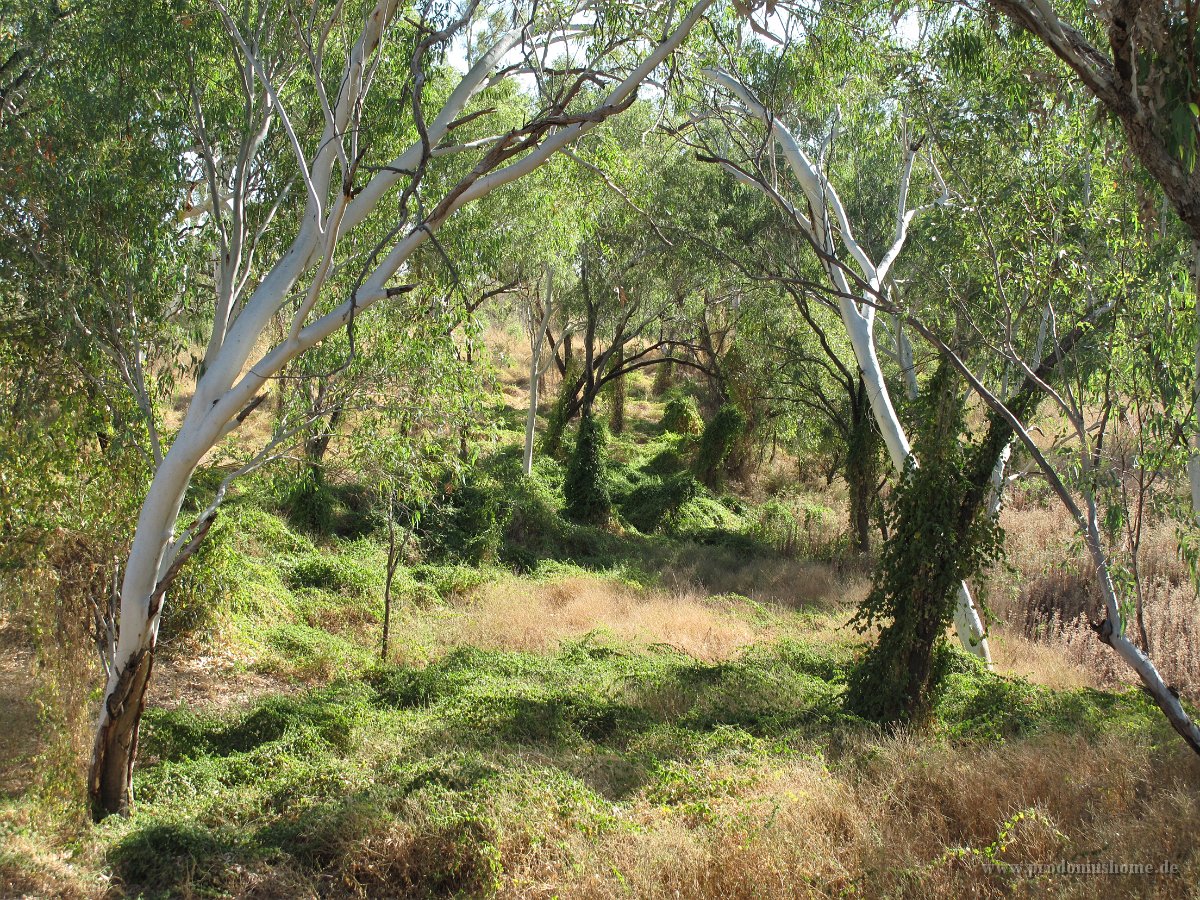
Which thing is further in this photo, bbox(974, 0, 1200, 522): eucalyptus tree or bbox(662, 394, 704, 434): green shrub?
bbox(662, 394, 704, 434): green shrub

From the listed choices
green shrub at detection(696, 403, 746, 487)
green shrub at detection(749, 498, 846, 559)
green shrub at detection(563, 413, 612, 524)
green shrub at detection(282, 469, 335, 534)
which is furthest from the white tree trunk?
green shrub at detection(282, 469, 335, 534)

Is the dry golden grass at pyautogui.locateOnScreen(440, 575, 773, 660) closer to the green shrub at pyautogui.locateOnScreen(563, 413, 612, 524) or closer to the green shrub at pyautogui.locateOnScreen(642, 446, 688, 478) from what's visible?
the green shrub at pyautogui.locateOnScreen(563, 413, 612, 524)

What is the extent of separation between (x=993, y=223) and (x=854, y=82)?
12.6 ft

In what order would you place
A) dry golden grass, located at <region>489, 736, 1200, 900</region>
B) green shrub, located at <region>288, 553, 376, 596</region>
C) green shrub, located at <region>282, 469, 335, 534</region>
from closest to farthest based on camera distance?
dry golden grass, located at <region>489, 736, 1200, 900</region>, green shrub, located at <region>288, 553, 376, 596</region>, green shrub, located at <region>282, 469, 335, 534</region>

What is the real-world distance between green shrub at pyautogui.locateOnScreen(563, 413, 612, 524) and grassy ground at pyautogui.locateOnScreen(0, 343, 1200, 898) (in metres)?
7.95

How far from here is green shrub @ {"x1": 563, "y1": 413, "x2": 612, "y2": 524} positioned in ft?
66.8

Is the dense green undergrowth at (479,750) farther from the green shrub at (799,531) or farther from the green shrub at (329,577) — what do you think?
the green shrub at (799,531)

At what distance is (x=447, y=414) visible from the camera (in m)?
6.95

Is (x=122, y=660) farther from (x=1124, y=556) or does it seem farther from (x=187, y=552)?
(x=1124, y=556)

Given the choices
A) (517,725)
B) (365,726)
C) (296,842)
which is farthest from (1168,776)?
(365,726)

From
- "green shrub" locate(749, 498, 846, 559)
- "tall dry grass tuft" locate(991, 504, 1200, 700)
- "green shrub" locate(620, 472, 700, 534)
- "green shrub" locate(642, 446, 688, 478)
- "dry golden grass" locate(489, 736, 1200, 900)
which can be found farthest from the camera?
"green shrub" locate(642, 446, 688, 478)

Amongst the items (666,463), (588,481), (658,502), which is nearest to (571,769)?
(588,481)

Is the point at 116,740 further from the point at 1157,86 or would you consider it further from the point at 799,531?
the point at 799,531

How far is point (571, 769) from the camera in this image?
6309mm
